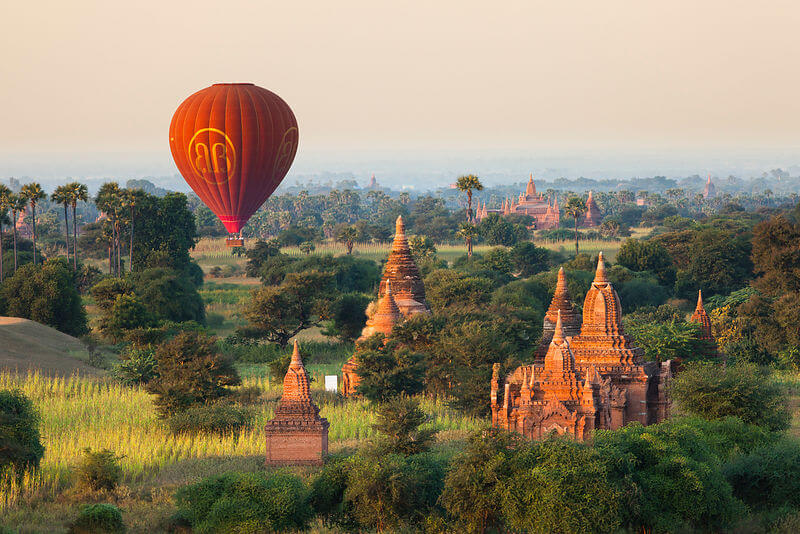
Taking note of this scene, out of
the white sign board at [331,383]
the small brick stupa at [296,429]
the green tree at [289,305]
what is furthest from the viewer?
the green tree at [289,305]

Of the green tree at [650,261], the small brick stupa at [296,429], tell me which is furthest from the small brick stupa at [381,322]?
the green tree at [650,261]

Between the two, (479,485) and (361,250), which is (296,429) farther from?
(361,250)

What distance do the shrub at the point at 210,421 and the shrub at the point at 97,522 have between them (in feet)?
47.3

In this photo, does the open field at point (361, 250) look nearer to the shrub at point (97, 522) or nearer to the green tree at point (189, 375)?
the green tree at point (189, 375)

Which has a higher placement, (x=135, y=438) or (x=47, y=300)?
(x=47, y=300)

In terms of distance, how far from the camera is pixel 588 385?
3944 cm

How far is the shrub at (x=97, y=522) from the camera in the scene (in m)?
31.3

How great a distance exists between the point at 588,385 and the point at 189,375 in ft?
67.9

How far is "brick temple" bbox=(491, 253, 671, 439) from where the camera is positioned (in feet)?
130

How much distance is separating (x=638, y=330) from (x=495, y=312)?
30.6 feet

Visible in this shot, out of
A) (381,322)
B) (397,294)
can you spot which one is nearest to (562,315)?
(381,322)

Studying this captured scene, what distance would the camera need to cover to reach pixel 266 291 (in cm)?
7681

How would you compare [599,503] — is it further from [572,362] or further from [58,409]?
[58,409]

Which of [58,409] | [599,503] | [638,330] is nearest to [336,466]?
[599,503]
